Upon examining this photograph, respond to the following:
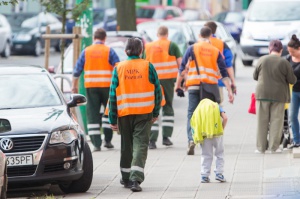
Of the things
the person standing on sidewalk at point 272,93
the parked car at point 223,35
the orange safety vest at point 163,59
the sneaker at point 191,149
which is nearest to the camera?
the person standing on sidewalk at point 272,93

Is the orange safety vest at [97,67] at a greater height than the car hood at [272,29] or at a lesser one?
greater

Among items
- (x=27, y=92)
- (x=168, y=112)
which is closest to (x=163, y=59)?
(x=168, y=112)

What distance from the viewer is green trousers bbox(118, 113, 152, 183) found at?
12.9 meters

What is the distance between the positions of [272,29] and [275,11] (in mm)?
1002

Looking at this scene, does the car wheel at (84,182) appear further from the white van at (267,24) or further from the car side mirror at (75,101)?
the white van at (267,24)

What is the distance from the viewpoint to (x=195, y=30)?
32.6 metres

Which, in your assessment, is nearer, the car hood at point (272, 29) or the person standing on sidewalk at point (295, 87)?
the person standing on sidewalk at point (295, 87)

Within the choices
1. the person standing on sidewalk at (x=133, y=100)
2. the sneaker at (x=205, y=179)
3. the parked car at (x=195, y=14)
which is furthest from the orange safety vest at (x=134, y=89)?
the parked car at (x=195, y=14)

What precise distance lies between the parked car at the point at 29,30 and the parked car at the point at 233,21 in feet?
37.3

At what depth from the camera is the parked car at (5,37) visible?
131 ft

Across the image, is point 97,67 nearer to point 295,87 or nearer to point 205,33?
point 205,33

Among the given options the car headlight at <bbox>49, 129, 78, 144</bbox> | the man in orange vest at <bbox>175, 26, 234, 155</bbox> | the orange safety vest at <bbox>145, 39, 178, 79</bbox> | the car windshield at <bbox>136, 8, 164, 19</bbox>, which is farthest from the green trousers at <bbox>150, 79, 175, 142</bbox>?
the car windshield at <bbox>136, 8, 164, 19</bbox>

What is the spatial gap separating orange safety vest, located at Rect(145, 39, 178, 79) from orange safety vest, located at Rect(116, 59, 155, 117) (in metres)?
4.71

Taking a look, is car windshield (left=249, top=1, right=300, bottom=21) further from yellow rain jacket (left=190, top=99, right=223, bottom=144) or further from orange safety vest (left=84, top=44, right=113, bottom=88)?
yellow rain jacket (left=190, top=99, right=223, bottom=144)
